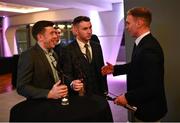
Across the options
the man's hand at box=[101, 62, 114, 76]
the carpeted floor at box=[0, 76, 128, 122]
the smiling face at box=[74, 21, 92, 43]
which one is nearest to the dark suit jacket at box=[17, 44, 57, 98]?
the smiling face at box=[74, 21, 92, 43]

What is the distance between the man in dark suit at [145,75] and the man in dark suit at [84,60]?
0.53 metres

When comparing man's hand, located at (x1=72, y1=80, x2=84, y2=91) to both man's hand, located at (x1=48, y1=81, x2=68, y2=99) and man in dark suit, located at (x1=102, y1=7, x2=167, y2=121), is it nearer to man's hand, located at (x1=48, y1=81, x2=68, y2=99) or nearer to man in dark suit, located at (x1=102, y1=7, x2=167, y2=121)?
man's hand, located at (x1=48, y1=81, x2=68, y2=99)

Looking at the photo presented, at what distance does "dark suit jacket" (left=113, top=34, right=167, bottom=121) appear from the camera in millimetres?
2055

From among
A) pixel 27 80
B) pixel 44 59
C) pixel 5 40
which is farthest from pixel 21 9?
pixel 27 80

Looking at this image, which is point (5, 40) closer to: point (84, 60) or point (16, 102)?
point (16, 102)

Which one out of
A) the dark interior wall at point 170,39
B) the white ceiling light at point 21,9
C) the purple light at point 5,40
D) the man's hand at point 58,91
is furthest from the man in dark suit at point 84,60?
the purple light at point 5,40

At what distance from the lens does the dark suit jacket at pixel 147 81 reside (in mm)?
2055

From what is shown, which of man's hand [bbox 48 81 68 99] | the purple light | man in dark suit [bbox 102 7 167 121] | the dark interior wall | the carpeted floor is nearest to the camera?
man's hand [bbox 48 81 68 99]

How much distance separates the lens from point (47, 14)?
1107cm

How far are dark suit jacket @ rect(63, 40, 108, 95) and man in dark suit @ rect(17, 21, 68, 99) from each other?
46cm

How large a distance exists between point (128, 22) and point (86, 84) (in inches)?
32.3

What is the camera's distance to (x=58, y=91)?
1.83 metres

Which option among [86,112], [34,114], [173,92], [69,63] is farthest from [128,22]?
[173,92]

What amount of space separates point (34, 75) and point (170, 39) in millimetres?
2155
